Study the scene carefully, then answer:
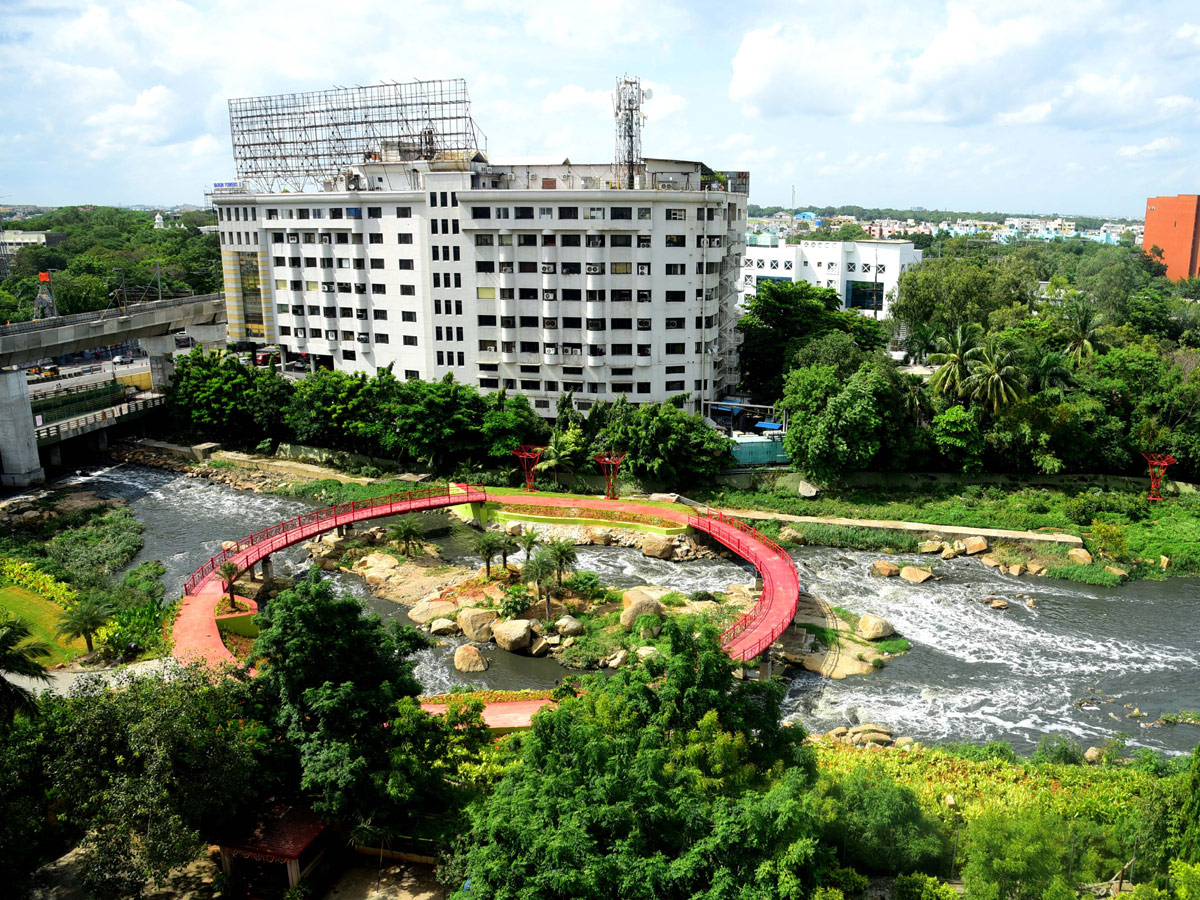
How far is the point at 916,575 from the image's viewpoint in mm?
41531

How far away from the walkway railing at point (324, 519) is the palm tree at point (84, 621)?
155 inches

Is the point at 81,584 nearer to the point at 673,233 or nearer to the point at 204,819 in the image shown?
the point at 204,819

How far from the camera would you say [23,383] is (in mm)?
51781

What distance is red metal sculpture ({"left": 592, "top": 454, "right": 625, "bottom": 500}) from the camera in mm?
49844

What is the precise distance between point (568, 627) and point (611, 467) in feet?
51.7

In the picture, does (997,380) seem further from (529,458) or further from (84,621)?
(84,621)

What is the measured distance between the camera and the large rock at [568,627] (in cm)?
3550

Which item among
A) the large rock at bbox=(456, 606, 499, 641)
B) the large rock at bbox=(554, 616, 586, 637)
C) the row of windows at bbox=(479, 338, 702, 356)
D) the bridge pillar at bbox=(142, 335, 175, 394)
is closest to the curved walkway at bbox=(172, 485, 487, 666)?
the large rock at bbox=(456, 606, 499, 641)

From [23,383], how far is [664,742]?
48476 mm

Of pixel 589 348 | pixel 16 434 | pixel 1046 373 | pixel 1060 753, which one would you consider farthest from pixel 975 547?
pixel 16 434

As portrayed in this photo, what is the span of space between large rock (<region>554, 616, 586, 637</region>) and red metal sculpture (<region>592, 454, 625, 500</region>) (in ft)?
47.7

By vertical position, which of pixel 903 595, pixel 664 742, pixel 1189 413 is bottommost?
pixel 903 595

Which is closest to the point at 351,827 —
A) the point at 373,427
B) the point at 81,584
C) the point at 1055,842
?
the point at 1055,842

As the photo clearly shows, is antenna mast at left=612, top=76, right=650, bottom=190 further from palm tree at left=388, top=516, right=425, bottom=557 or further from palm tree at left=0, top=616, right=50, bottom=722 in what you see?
palm tree at left=0, top=616, right=50, bottom=722
